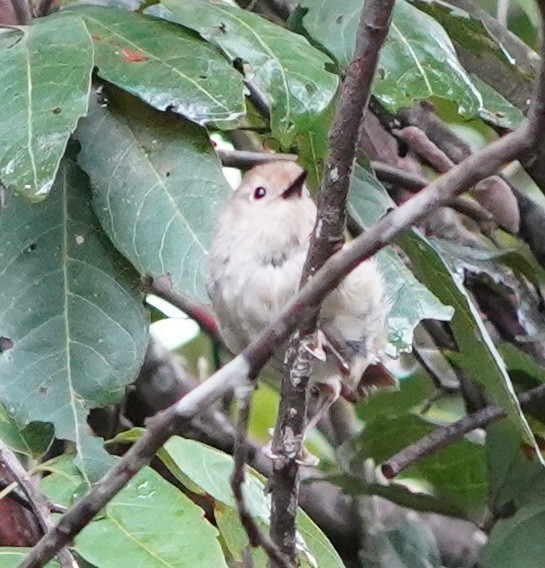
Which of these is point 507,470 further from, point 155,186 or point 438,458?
point 155,186

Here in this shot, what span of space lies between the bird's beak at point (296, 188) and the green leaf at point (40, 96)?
335 mm

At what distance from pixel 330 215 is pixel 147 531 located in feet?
2.03

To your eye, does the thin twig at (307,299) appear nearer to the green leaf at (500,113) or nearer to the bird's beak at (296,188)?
the bird's beak at (296,188)

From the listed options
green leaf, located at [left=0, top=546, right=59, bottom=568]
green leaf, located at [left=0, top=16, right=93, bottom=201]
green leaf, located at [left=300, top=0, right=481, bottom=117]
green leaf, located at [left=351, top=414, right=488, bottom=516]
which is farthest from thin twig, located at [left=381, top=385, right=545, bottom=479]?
green leaf, located at [left=0, top=16, right=93, bottom=201]

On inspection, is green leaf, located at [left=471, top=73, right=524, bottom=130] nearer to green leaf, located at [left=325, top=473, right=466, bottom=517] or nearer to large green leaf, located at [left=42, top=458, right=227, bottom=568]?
green leaf, located at [left=325, top=473, right=466, bottom=517]

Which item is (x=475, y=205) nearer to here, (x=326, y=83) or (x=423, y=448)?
(x=423, y=448)

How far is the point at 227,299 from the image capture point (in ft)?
5.22

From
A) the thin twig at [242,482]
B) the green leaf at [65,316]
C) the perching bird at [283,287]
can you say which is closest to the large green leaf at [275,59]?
the perching bird at [283,287]

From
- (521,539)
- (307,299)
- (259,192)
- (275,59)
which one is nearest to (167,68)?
(275,59)

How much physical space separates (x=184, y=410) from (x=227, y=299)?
632 mm

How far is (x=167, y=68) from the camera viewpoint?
158 centimetres

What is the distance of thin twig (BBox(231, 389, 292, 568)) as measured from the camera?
1058mm

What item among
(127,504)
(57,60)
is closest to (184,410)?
(127,504)

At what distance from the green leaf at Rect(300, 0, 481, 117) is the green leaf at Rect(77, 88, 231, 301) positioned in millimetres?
219
